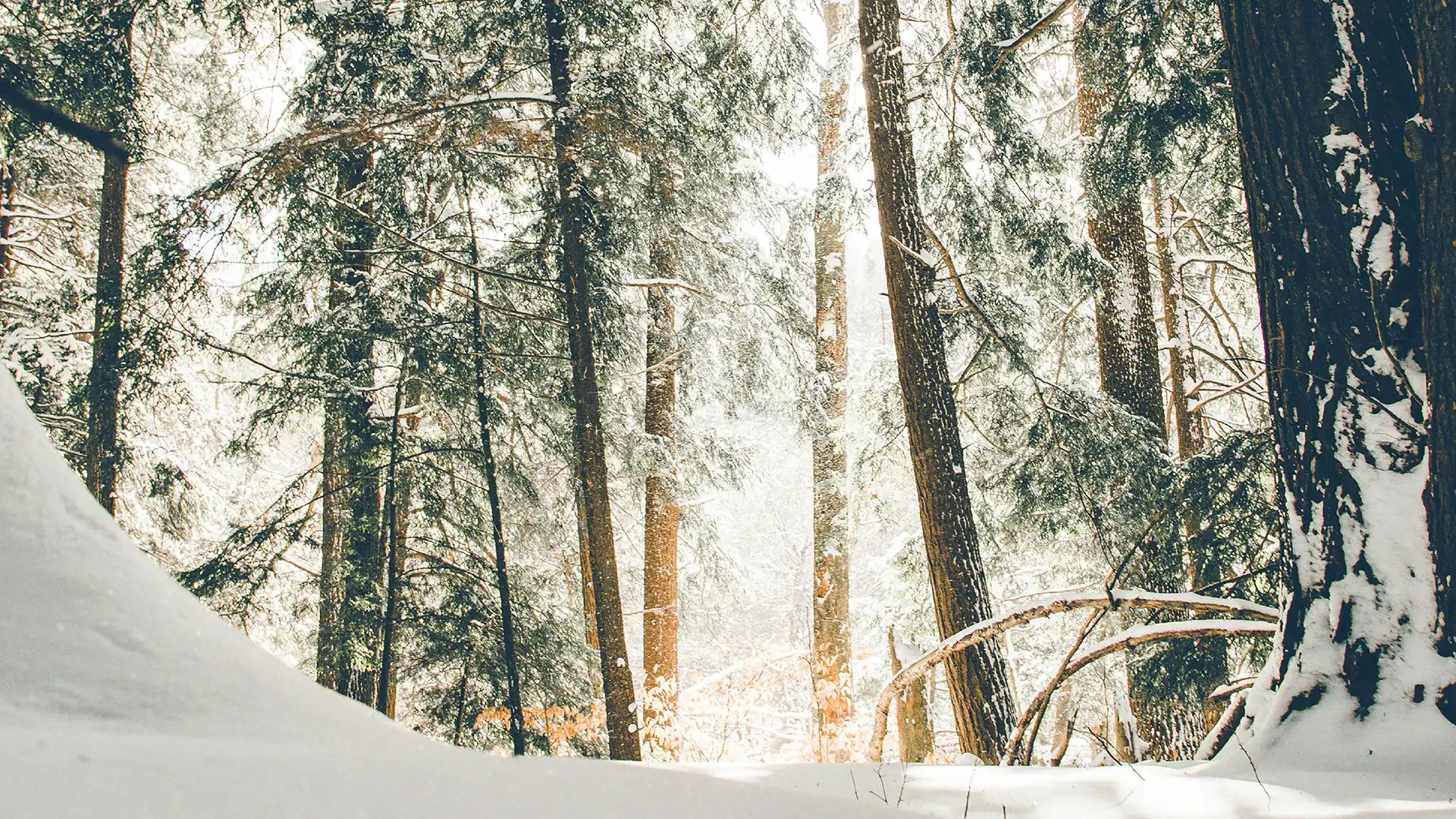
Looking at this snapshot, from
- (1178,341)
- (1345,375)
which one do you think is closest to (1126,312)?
(1178,341)

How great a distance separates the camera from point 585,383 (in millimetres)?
5539

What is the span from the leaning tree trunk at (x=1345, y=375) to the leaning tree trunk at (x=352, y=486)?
547 centimetres

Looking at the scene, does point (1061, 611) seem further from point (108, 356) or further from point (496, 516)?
point (108, 356)

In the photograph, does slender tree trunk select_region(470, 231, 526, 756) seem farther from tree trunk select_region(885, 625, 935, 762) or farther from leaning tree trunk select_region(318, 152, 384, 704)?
tree trunk select_region(885, 625, 935, 762)

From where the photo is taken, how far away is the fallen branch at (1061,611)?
2.80 meters

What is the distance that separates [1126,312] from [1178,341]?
1558 millimetres

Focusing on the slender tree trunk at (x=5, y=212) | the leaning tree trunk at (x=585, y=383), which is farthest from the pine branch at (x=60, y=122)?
the slender tree trunk at (x=5, y=212)

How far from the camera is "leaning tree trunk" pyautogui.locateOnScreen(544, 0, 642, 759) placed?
5.35m

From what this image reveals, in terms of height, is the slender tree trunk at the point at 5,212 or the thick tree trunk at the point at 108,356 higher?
the slender tree trunk at the point at 5,212

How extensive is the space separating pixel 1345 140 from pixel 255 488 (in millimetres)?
12608

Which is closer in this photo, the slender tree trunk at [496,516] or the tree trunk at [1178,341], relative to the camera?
the slender tree trunk at [496,516]

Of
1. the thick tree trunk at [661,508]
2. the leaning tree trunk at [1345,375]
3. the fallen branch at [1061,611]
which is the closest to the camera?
the leaning tree trunk at [1345,375]

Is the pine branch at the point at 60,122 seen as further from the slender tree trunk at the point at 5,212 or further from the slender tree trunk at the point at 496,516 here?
the slender tree trunk at the point at 5,212

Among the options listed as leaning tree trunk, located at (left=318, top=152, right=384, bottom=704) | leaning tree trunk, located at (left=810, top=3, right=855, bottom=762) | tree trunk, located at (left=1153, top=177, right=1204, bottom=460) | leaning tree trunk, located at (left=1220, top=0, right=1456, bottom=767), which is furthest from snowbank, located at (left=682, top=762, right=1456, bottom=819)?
tree trunk, located at (left=1153, top=177, right=1204, bottom=460)
